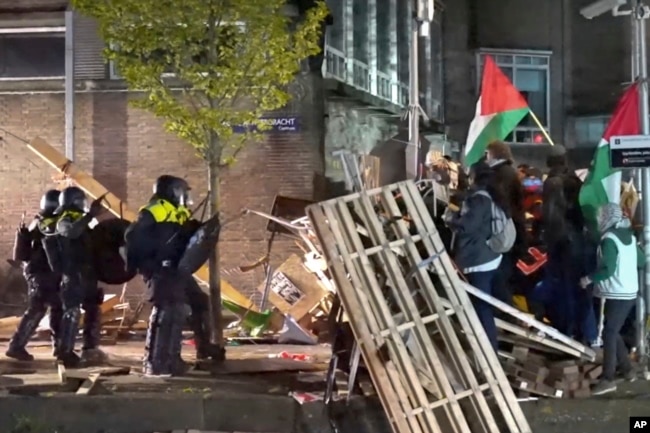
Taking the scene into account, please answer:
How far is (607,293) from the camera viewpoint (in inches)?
331

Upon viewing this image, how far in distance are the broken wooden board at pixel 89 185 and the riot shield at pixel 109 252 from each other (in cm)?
275

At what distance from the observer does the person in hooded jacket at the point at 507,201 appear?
846 centimetres

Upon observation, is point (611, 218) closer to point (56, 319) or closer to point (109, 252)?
point (109, 252)

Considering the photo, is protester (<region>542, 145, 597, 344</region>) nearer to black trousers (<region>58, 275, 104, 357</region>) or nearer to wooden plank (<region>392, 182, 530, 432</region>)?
wooden plank (<region>392, 182, 530, 432</region>)

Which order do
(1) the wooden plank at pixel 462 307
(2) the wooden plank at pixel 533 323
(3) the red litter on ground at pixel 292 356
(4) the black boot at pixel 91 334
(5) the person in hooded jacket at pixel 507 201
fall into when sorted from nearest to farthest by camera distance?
(1) the wooden plank at pixel 462 307 < (2) the wooden plank at pixel 533 323 < (5) the person in hooded jacket at pixel 507 201 < (4) the black boot at pixel 91 334 < (3) the red litter on ground at pixel 292 356

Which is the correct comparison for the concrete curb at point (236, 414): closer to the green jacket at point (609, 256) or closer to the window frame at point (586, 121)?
the green jacket at point (609, 256)

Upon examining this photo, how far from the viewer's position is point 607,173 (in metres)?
8.94

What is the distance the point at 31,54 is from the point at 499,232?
9.96 m

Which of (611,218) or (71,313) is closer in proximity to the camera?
(611,218)

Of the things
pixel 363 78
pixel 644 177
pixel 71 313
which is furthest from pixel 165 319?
pixel 363 78

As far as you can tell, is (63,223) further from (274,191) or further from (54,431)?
(274,191)

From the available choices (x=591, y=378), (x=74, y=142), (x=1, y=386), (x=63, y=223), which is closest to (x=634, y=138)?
(x=591, y=378)

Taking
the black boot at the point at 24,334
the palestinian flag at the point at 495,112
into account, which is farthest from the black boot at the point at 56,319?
the palestinian flag at the point at 495,112

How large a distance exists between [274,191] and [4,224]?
4.58 metres
